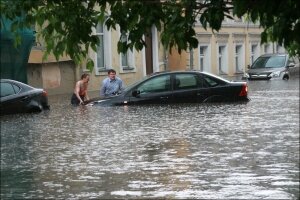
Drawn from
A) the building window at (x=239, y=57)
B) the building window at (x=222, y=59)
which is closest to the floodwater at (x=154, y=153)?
the building window at (x=222, y=59)

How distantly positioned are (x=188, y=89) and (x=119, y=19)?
1837 centimetres

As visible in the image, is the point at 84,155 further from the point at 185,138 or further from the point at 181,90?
the point at 181,90

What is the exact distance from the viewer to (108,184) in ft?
34.0

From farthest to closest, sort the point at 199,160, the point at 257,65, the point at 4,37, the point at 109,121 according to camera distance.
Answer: the point at 257,65
the point at 4,37
the point at 109,121
the point at 199,160

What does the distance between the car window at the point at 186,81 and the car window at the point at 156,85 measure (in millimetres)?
286

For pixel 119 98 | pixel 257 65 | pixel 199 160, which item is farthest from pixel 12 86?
pixel 257 65

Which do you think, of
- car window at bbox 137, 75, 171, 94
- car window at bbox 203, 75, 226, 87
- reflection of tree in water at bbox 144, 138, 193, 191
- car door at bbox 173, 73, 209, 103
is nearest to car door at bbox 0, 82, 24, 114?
car window at bbox 137, 75, 171, 94

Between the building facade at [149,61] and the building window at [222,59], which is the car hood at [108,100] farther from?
the building window at [222,59]

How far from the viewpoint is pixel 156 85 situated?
23.6m

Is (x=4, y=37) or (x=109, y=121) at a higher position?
(x=4, y=37)

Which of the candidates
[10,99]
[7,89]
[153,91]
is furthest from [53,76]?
[10,99]

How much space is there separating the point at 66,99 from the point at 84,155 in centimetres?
1725

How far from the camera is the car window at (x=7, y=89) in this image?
2223 cm

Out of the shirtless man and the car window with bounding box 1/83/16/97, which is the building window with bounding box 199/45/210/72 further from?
the car window with bounding box 1/83/16/97
